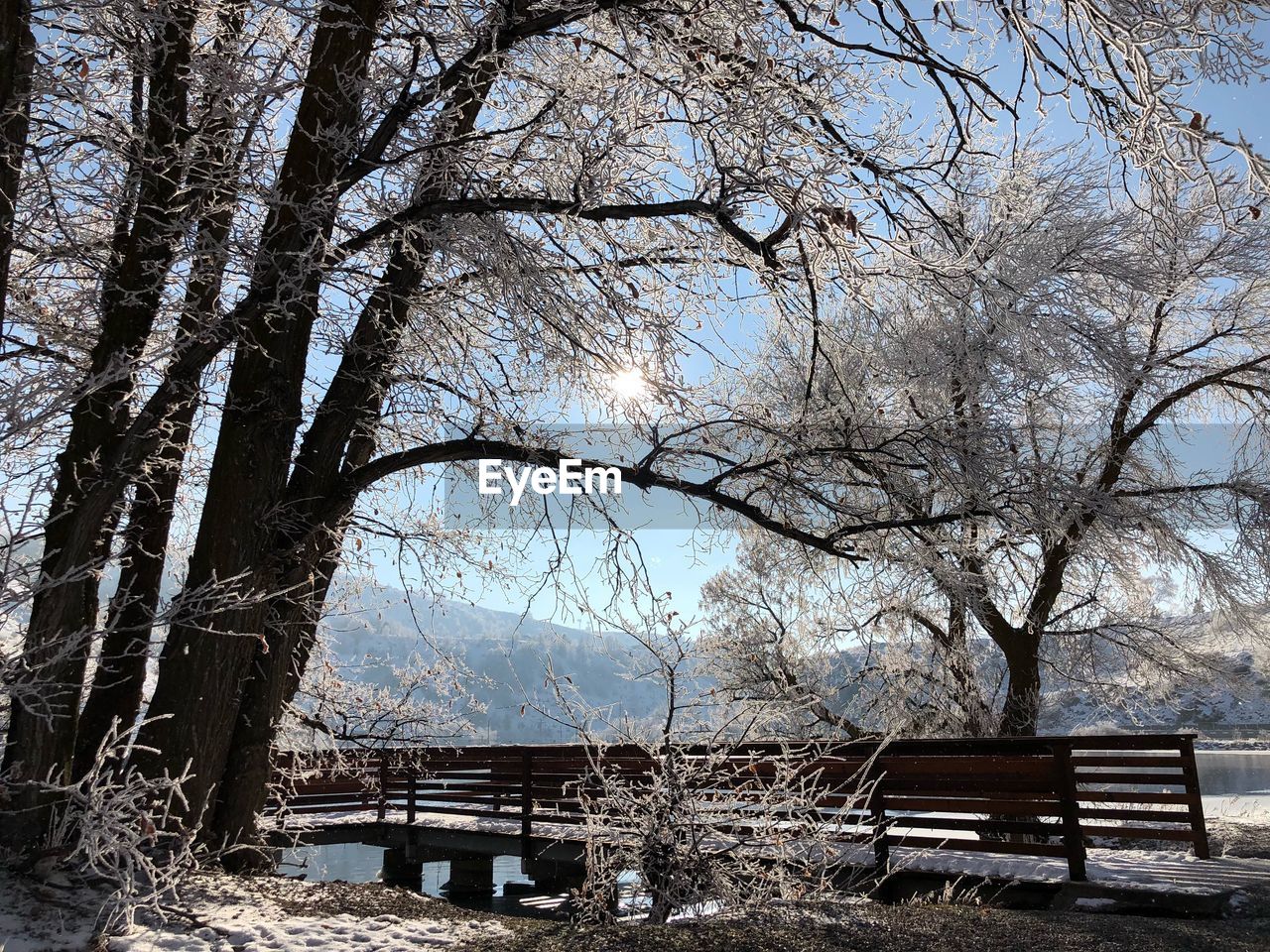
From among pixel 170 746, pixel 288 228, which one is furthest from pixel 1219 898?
pixel 288 228

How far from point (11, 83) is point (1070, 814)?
8382mm

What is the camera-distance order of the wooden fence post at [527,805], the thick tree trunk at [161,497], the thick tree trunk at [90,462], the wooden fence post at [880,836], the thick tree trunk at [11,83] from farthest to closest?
1. the wooden fence post at [527,805]
2. the wooden fence post at [880,836]
3. the thick tree trunk at [161,497]
4. the thick tree trunk at [90,462]
5. the thick tree trunk at [11,83]

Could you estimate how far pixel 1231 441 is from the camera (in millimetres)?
12281

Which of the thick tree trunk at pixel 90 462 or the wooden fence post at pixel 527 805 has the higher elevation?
the thick tree trunk at pixel 90 462

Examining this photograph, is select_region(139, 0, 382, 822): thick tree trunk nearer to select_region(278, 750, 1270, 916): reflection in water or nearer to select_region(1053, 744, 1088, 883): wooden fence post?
select_region(278, 750, 1270, 916): reflection in water

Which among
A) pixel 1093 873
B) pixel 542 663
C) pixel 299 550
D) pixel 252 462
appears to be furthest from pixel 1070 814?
pixel 252 462

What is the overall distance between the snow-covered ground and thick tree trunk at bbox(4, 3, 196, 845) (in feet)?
2.29

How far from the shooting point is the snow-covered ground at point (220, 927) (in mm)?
3973

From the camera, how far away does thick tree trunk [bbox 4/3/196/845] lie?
4.68 meters

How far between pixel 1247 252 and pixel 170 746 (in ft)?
42.3

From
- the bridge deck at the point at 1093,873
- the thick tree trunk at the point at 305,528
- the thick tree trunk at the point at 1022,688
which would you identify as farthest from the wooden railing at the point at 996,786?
the thick tree trunk at the point at 1022,688

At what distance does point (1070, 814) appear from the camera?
7.36m

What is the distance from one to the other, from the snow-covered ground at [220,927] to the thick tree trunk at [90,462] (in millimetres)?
699

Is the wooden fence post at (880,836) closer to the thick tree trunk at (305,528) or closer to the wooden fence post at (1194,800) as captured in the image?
the wooden fence post at (1194,800)
